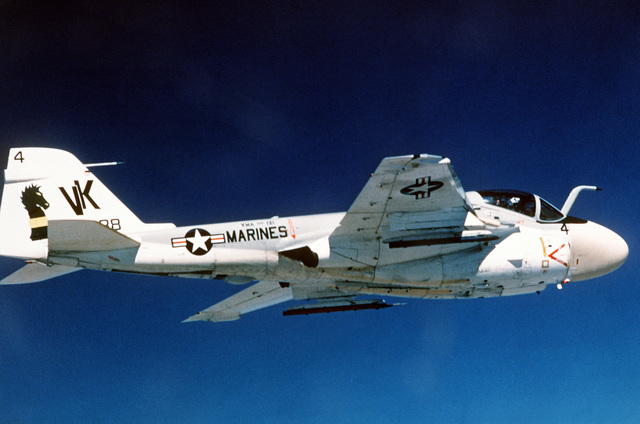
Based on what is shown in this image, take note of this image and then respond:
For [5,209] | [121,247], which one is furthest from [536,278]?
[5,209]

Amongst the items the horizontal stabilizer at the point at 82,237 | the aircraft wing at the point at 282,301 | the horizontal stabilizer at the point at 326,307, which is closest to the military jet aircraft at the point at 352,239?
the horizontal stabilizer at the point at 82,237

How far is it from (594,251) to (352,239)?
283 inches

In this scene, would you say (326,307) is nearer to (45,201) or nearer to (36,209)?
(45,201)

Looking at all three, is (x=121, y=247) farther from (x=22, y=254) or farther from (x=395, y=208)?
(x=395, y=208)

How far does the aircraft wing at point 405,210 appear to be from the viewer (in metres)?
12.9

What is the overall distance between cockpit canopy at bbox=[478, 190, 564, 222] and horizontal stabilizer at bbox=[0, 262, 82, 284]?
10.9 metres

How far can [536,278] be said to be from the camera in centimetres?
1608

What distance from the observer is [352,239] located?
49.0 feet

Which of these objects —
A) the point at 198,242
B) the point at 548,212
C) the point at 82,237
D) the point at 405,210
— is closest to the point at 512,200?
the point at 548,212

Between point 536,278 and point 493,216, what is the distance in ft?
6.48

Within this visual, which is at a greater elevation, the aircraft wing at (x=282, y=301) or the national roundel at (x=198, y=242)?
the national roundel at (x=198, y=242)

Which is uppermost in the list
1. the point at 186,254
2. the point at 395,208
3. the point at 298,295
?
the point at 395,208

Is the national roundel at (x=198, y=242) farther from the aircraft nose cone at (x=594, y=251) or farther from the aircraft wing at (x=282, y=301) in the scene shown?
the aircraft nose cone at (x=594, y=251)

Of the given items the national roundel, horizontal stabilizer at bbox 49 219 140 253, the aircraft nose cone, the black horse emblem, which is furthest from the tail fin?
the aircraft nose cone
